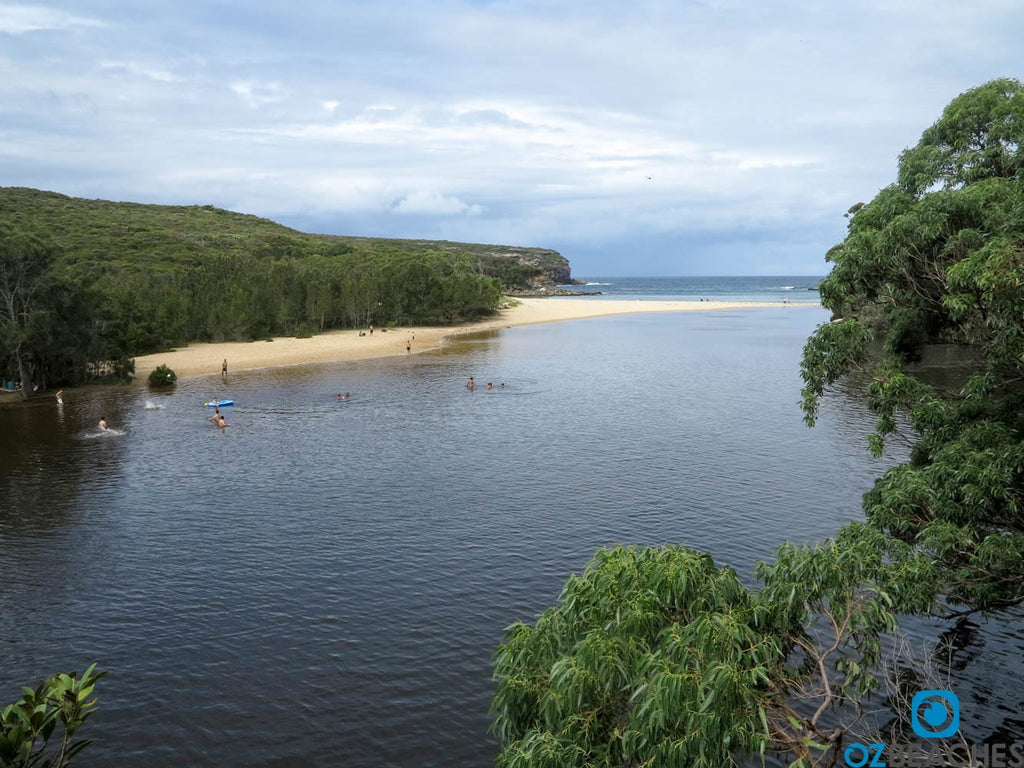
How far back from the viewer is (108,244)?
152125mm

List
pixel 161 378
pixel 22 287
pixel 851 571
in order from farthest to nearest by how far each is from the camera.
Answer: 1. pixel 161 378
2. pixel 22 287
3. pixel 851 571

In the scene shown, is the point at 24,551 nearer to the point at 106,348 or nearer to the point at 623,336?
the point at 106,348

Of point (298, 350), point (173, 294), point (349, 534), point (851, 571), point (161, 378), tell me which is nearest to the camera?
point (851, 571)

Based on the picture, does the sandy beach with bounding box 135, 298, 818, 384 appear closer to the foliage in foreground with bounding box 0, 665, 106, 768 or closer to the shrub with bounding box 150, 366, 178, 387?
the shrub with bounding box 150, 366, 178, 387

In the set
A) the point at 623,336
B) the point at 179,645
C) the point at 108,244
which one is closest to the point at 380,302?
the point at 623,336

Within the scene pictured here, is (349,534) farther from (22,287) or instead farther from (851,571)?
(22,287)

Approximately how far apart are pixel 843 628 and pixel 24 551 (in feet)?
95.8

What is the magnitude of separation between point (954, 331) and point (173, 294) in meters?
92.1

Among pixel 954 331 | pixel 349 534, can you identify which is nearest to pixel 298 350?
pixel 349 534

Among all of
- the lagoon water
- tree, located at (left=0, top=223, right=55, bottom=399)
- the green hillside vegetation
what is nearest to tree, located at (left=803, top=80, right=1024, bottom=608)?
the lagoon water

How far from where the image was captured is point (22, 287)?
183ft

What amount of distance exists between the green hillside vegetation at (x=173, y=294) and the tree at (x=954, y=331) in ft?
189

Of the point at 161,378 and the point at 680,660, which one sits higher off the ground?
the point at 680,660

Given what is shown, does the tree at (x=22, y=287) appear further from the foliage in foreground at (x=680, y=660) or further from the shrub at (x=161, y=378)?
the foliage in foreground at (x=680, y=660)
